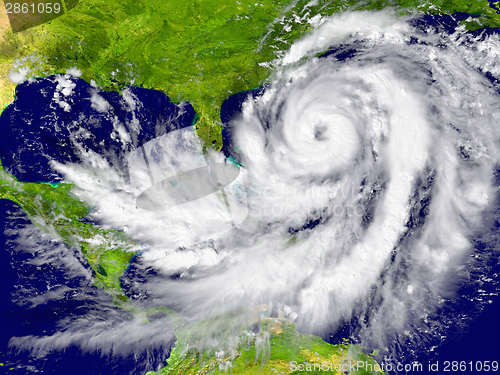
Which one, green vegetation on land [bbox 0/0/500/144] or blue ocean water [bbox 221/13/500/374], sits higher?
green vegetation on land [bbox 0/0/500/144]

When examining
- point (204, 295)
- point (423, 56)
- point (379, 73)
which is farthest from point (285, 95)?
point (204, 295)

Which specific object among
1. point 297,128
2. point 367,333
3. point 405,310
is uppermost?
point 297,128

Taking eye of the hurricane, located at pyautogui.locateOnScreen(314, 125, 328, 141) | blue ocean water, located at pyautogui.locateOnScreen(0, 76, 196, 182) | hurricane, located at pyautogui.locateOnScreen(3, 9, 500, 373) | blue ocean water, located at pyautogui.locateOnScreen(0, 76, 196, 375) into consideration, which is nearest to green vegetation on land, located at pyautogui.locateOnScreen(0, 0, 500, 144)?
blue ocean water, located at pyautogui.locateOnScreen(0, 76, 196, 182)

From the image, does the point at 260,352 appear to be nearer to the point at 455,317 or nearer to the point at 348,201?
the point at 348,201

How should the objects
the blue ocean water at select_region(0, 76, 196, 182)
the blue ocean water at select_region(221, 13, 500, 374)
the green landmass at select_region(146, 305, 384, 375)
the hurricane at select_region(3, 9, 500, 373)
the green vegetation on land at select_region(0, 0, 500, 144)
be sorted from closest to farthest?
the blue ocean water at select_region(221, 13, 500, 374) → the blue ocean water at select_region(0, 76, 196, 182) → the green vegetation on land at select_region(0, 0, 500, 144) → the hurricane at select_region(3, 9, 500, 373) → the green landmass at select_region(146, 305, 384, 375)

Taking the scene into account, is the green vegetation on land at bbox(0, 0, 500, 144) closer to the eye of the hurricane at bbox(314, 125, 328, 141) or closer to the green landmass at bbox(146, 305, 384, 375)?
the eye of the hurricane at bbox(314, 125, 328, 141)

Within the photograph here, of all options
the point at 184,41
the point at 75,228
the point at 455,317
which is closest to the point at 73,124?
the point at 75,228

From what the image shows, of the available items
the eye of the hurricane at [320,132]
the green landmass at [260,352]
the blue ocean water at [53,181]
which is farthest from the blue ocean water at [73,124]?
the green landmass at [260,352]

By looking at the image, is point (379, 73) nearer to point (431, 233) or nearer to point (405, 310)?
point (431, 233)
